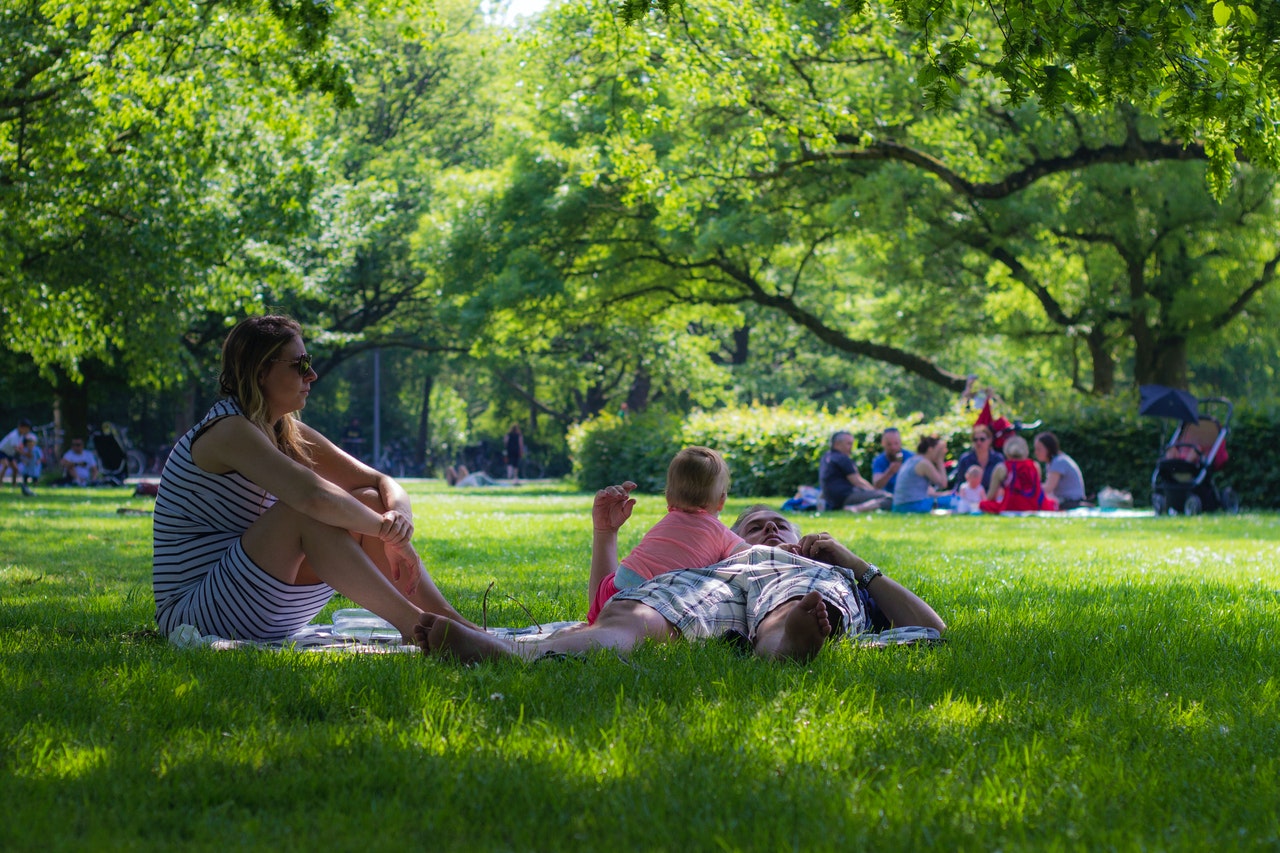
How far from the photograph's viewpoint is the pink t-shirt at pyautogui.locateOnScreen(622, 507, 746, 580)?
16.7ft

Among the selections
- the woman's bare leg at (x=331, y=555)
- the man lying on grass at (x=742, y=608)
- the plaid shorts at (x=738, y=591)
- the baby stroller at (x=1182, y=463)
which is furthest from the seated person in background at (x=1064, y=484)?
the woman's bare leg at (x=331, y=555)

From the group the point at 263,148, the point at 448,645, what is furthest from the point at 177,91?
the point at 448,645

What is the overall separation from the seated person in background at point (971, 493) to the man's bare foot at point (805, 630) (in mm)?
13883

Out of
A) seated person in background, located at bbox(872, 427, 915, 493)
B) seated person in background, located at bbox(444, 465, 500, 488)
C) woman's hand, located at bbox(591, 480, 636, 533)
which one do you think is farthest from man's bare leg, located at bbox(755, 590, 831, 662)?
seated person in background, located at bbox(444, 465, 500, 488)

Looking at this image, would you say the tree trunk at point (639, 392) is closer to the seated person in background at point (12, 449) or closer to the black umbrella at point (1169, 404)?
the seated person in background at point (12, 449)

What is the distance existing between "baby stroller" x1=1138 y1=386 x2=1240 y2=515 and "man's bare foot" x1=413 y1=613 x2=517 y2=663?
15448mm

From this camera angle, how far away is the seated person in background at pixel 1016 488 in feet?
57.1

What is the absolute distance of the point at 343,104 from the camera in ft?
34.6

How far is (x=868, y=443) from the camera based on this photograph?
23.9 meters

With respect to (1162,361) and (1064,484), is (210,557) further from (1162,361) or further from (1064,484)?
(1162,361)

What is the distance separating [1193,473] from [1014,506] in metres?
2.86

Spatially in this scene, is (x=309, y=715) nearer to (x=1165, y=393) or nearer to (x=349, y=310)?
(x=1165, y=393)

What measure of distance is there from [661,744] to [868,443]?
21.0 meters

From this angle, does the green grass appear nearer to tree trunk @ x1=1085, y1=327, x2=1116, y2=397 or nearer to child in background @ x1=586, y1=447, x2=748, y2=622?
child in background @ x1=586, y1=447, x2=748, y2=622
